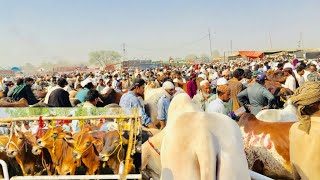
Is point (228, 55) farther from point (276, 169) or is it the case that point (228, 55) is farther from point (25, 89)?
point (276, 169)

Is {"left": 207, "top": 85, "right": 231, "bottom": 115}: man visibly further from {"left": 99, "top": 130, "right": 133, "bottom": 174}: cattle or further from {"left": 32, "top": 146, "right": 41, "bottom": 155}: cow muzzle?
{"left": 32, "top": 146, "right": 41, "bottom": 155}: cow muzzle

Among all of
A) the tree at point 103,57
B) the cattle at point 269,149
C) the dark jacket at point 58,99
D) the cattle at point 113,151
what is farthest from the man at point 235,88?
the tree at point 103,57

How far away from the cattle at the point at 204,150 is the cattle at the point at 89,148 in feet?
2.28

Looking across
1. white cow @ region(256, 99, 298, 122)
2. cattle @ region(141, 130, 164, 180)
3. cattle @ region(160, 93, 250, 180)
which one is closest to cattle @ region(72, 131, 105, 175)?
cattle @ region(141, 130, 164, 180)

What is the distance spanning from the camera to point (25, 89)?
29.0ft

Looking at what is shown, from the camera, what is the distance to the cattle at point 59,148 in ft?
8.64

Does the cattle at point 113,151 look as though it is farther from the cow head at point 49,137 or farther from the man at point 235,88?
the man at point 235,88

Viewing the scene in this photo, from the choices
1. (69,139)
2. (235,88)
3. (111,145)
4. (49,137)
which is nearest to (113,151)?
(111,145)

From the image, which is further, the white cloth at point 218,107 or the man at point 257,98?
the man at point 257,98

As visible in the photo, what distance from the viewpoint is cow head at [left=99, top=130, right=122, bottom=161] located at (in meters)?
2.57

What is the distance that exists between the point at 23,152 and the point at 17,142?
3.4 inches

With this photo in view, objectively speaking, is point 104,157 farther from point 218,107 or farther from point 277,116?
point 277,116

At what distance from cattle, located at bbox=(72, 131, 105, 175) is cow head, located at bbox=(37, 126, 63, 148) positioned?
134mm

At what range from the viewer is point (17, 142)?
2.65 meters
